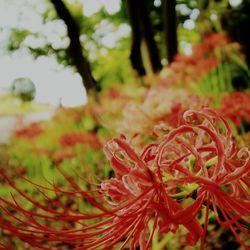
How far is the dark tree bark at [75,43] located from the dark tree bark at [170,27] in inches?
40.6

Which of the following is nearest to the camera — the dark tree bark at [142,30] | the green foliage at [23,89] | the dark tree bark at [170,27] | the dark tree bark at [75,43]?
the dark tree bark at [170,27]

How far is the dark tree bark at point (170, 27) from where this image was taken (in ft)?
13.1

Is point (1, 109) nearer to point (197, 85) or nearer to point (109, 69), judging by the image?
point (109, 69)

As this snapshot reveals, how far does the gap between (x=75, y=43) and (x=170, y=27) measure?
116cm

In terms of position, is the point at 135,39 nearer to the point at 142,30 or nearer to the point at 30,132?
the point at 142,30

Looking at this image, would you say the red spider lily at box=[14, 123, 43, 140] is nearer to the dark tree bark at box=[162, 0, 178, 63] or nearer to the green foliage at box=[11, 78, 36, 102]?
the dark tree bark at box=[162, 0, 178, 63]

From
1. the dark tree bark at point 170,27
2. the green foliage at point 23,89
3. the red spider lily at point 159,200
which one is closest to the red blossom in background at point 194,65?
the dark tree bark at point 170,27

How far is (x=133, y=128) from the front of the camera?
2.20 meters

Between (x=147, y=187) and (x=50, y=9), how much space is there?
7.52m

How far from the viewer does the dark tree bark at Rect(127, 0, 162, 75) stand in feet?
13.6

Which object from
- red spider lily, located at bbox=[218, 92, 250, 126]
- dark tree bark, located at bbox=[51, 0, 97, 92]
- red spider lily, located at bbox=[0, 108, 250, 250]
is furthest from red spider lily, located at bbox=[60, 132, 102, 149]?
red spider lily, located at bbox=[0, 108, 250, 250]

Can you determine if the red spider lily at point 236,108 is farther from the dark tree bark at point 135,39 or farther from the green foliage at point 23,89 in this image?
the green foliage at point 23,89

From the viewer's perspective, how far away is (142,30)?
4.51 meters

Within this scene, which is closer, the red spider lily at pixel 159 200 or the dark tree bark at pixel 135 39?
the red spider lily at pixel 159 200
